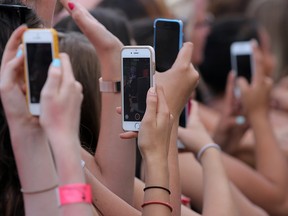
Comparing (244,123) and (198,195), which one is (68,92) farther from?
(244,123)

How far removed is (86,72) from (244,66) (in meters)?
1.49

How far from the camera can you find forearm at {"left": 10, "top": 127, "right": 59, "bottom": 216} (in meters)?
1.77

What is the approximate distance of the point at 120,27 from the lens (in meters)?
2.98

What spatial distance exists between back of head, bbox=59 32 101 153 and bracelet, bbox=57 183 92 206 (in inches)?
32.8

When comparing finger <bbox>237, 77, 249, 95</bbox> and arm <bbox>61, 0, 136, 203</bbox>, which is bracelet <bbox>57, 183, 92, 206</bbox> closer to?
arm <bbox>61, 0, 136, 203</bbox>

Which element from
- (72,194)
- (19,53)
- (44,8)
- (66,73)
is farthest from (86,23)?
(72,194)

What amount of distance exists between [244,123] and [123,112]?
189 cm

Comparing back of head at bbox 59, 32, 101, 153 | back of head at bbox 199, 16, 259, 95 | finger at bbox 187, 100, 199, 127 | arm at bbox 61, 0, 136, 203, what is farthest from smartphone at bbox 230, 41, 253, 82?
arm at bbox 61, 0, 136, 203

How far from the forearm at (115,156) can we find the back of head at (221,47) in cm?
217

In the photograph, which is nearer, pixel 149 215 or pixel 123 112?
pixel 149 215

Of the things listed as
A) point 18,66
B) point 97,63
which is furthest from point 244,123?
point 18,66

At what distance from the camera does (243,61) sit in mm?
4016

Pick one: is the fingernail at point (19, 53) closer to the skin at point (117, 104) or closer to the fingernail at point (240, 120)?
the skin at point (117, 104)

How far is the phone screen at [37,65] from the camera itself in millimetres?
1794
